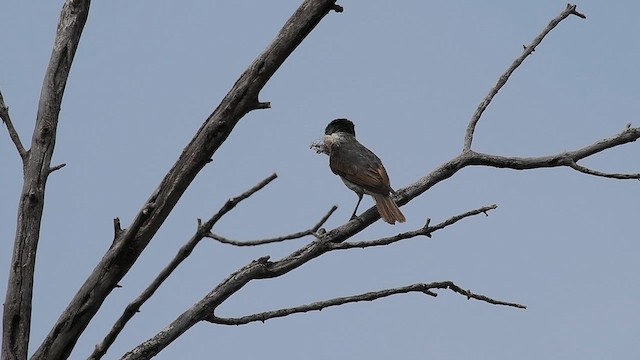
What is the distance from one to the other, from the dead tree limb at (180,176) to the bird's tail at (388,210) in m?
2.06

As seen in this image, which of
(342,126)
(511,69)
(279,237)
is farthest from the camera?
(342,126)

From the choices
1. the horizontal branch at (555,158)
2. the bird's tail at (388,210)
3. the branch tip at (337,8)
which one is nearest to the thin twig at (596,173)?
the horizontal branch at (555,158)

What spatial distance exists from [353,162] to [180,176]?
369cm

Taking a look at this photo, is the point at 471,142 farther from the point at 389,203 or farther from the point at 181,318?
the point at 181,318

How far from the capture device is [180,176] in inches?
146

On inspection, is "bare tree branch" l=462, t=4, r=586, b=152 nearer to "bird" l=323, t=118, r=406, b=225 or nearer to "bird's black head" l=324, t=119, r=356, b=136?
"bird" l=323, t=118, r=406, b=225

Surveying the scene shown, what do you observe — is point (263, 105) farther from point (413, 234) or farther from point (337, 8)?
point (413, 234)

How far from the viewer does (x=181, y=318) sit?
12.9ft

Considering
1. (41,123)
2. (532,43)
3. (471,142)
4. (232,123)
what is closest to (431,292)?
(471,142)

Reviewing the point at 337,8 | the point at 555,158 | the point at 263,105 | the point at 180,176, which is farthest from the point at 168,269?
the point at 555,158

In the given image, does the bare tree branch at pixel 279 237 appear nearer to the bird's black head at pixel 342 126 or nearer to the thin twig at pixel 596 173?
the thin twig at pixel 596 173

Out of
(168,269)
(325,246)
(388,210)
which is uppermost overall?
(388,210)

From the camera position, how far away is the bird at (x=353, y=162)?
22.6 ft

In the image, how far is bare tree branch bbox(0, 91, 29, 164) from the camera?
13.8 ft
